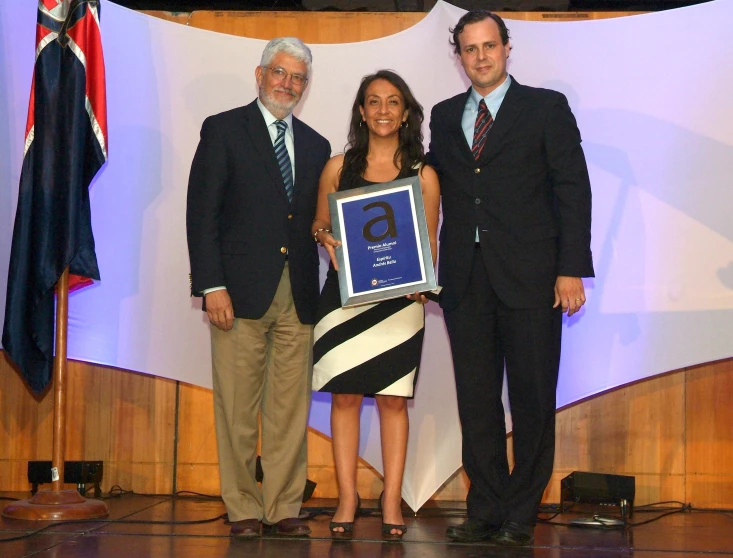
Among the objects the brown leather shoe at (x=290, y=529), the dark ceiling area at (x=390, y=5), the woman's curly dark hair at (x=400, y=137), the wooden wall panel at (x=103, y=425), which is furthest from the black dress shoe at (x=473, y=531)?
the dark ceiling area at (x=390, y=5)

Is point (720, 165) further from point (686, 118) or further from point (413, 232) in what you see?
point (413, 232)

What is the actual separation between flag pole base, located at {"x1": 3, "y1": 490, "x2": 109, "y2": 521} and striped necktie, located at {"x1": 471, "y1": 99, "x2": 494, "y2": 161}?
2.06 metres

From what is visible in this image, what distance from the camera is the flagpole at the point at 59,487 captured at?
3.63 m

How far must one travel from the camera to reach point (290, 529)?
10.9 feet

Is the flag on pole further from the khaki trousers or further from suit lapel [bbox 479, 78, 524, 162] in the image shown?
suit lapel [bbox 479, 78, 524, 162]

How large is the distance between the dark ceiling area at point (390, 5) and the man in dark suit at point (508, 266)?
1.48m

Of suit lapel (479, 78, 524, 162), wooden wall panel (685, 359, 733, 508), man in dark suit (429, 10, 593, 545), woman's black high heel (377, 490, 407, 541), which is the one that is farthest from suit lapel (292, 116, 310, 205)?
wooden wall panel (685, 359, 733, 508)

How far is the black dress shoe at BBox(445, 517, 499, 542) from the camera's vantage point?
3.24m

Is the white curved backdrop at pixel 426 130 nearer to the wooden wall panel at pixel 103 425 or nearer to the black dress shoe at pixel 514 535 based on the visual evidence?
the wooden wall panel at pixel 103 425

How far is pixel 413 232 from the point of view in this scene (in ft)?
10.7

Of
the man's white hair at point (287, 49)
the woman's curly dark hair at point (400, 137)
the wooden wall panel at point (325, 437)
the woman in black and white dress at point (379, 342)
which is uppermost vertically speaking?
the man's white hair at point (287, 49)

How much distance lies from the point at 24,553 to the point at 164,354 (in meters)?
1.37

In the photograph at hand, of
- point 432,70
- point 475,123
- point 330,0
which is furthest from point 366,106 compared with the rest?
point 330,0

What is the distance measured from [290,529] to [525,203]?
4.69ft
